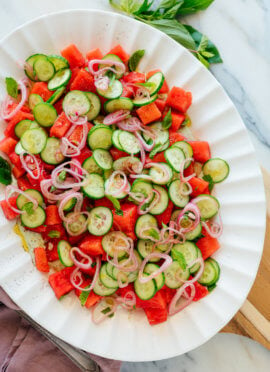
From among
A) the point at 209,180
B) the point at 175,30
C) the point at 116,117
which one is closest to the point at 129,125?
the point at 116,117

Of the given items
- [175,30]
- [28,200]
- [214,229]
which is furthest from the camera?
[175,30]

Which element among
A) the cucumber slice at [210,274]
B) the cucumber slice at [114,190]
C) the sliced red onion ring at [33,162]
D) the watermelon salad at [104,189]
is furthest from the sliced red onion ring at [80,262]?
the cucumber slice at [210,274]

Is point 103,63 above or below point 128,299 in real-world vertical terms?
above

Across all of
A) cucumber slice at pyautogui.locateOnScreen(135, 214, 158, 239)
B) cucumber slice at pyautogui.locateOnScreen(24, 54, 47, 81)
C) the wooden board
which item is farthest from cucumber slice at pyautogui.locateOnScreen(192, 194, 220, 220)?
cucumber slice at pyautogui.locateOnScreen(24, 54, 47, 81)

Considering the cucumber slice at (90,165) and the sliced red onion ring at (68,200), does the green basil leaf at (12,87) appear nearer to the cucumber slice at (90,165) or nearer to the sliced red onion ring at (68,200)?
the cucumber slice at (90,165)

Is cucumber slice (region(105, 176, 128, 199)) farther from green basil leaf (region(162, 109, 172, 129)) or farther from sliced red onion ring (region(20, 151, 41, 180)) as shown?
green basil leaf (region(162, 109, 172, 129))

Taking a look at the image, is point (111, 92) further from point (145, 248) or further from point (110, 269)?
point (110, 269)

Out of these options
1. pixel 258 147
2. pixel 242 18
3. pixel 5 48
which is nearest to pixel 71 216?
pixel 5 48
